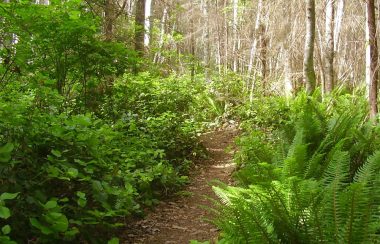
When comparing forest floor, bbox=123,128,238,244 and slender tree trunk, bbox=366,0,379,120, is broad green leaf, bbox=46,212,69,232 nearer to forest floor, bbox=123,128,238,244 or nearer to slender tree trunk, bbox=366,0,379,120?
forest floor, bbox=123,128,238,244

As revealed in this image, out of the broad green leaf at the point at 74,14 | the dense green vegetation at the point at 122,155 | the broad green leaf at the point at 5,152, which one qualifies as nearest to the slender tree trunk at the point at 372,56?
the dense green vegetation at the point at 122,155

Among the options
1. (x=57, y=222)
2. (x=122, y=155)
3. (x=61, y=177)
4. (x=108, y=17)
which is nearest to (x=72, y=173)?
(x=61, y=177)

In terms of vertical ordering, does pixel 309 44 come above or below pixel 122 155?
above

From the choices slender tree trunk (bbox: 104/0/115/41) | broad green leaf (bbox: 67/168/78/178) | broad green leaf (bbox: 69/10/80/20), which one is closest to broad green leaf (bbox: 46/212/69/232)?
broad green leaf (bbox: 67/168/78/178)

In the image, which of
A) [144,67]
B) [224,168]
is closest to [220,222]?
[224,168]

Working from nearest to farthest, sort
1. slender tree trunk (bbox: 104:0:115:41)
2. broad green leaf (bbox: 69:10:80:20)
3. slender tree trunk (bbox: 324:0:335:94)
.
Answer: broad green leaf (bbox: 69:10:80:20) < slender tree trunk (bbox: 104:0:115:41) < slender tree trunk (bbox: 324:0:335:94)

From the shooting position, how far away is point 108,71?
20.3 feet

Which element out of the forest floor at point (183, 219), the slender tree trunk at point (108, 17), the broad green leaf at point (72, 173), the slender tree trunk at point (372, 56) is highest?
the slender tree trunk at point (108, 17)

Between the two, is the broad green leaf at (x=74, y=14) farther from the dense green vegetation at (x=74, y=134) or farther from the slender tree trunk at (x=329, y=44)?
the slender tree trunk at (x=329, y=44)

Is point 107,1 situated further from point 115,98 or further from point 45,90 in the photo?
point 45,90

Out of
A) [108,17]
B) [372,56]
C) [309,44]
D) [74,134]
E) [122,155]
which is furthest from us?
[108,17]

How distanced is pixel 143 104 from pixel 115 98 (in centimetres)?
78

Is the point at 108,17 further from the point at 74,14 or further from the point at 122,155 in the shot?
the point at 122,155

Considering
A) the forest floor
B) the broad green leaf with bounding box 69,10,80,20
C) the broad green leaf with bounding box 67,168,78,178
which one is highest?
the broad green leaf with bounding box 69,10,80,20
